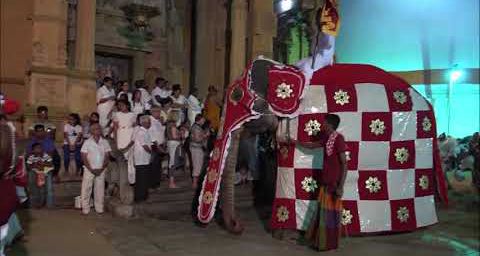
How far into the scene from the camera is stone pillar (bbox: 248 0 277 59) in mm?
17094

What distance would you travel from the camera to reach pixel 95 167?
970 centimetres

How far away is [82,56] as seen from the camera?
13.7 metres

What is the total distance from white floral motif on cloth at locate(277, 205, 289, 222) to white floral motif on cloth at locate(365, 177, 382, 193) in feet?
3.71

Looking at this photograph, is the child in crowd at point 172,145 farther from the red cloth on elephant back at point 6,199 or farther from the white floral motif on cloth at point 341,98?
the red cloth on elephant back at point 6,199

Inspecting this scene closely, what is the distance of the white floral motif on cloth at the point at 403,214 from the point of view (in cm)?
821

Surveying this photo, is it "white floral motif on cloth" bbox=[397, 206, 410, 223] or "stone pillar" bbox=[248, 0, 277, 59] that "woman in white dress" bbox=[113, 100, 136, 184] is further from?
"stone pillar" bbox=[248, 0, 277, 59]

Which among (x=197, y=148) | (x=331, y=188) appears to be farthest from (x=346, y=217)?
(x=197, y=148)

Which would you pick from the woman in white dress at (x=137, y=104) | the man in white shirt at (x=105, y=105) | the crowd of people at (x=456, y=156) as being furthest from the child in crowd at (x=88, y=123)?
the crowd of people at (x=456, y=156)

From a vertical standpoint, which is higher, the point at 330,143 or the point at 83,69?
the point at 83,69

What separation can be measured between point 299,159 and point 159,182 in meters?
3.59

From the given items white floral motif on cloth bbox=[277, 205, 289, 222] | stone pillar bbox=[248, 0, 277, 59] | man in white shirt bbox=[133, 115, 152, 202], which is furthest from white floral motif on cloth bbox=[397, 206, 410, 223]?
stone pillar bbox=[248, 0, 277, 59]

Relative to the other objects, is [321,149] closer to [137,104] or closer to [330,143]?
[330,143]

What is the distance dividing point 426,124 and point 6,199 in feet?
19.2

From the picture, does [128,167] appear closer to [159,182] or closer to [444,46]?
[159,182]
